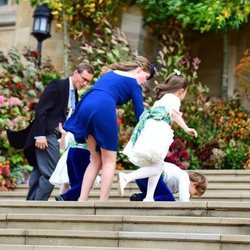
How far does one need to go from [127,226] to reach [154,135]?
1.16m

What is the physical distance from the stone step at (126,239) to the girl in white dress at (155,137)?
103 centimetres

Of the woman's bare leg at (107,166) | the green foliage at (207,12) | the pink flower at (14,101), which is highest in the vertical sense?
the green foliage at (207,12)

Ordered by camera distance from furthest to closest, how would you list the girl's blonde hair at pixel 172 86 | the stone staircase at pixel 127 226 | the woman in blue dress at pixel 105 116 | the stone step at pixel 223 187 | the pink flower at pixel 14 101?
the pink flower at pixel 14 101, the stone step at pixel 223 187, the girl's blonde hair at pixel 172 86, the woman in blue dress at pixel 105 116, the stone staircase at pixel 127 226

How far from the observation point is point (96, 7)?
1775cm

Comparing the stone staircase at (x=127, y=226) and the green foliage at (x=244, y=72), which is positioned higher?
the green foliage at (x=244, y=72)

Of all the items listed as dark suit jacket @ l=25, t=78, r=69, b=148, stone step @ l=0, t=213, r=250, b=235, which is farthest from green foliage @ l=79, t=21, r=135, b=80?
stone step @ l=0, t=213, r=250, b=235

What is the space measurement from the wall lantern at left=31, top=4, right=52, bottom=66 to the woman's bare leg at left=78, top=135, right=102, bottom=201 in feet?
26.0

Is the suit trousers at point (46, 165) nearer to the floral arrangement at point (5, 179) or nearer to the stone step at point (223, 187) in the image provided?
the stone step at point (223, 187)

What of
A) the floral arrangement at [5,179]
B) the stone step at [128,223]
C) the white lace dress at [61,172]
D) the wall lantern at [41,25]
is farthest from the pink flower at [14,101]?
the stone step at [128,223]

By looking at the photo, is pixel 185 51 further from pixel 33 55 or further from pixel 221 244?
pixel 221 244

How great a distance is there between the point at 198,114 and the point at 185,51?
2244 mm

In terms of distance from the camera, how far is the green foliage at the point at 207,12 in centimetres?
1570

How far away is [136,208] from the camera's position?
8.49 meters

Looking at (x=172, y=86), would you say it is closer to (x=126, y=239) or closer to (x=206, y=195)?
(x=126, y=239)
